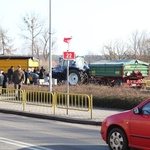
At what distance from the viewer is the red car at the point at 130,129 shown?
778cm

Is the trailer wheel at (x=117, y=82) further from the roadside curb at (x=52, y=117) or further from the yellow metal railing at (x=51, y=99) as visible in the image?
the roadside curb at (x=52, y=117)

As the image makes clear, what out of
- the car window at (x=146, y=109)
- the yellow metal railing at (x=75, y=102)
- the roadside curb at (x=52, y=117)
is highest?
the car window at (x=146, y=109)

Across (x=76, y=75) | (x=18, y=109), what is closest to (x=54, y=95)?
(x=18, y=109)

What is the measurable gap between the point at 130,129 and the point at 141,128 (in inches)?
12.1

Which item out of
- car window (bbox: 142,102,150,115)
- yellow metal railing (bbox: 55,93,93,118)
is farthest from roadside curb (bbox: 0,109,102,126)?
car window (bbox: 142,102,150,115)

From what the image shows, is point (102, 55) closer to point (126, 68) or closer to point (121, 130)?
point (126, 68)

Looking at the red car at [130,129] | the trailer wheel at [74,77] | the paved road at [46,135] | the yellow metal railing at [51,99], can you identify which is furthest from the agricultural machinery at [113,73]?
the red car at [130,129]

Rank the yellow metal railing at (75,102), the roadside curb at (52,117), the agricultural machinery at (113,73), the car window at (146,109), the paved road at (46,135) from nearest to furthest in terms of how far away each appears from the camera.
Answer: the car window at (146,109) → the paved road at (46,135) → the roadside curb at (52,117) → the yellow metal railing at (75,102) → the agricultural machinery at (113,73)

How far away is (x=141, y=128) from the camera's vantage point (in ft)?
25.6

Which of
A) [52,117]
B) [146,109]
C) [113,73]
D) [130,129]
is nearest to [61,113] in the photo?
[52,117]

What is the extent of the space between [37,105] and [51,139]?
650cm

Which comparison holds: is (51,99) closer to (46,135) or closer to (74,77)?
(46,135)

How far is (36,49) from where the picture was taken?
70375mm

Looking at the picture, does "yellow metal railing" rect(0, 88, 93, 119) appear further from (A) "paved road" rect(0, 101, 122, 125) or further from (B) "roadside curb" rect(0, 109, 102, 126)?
(B) "roadside curb" rect(0, 109, 102, 126)
